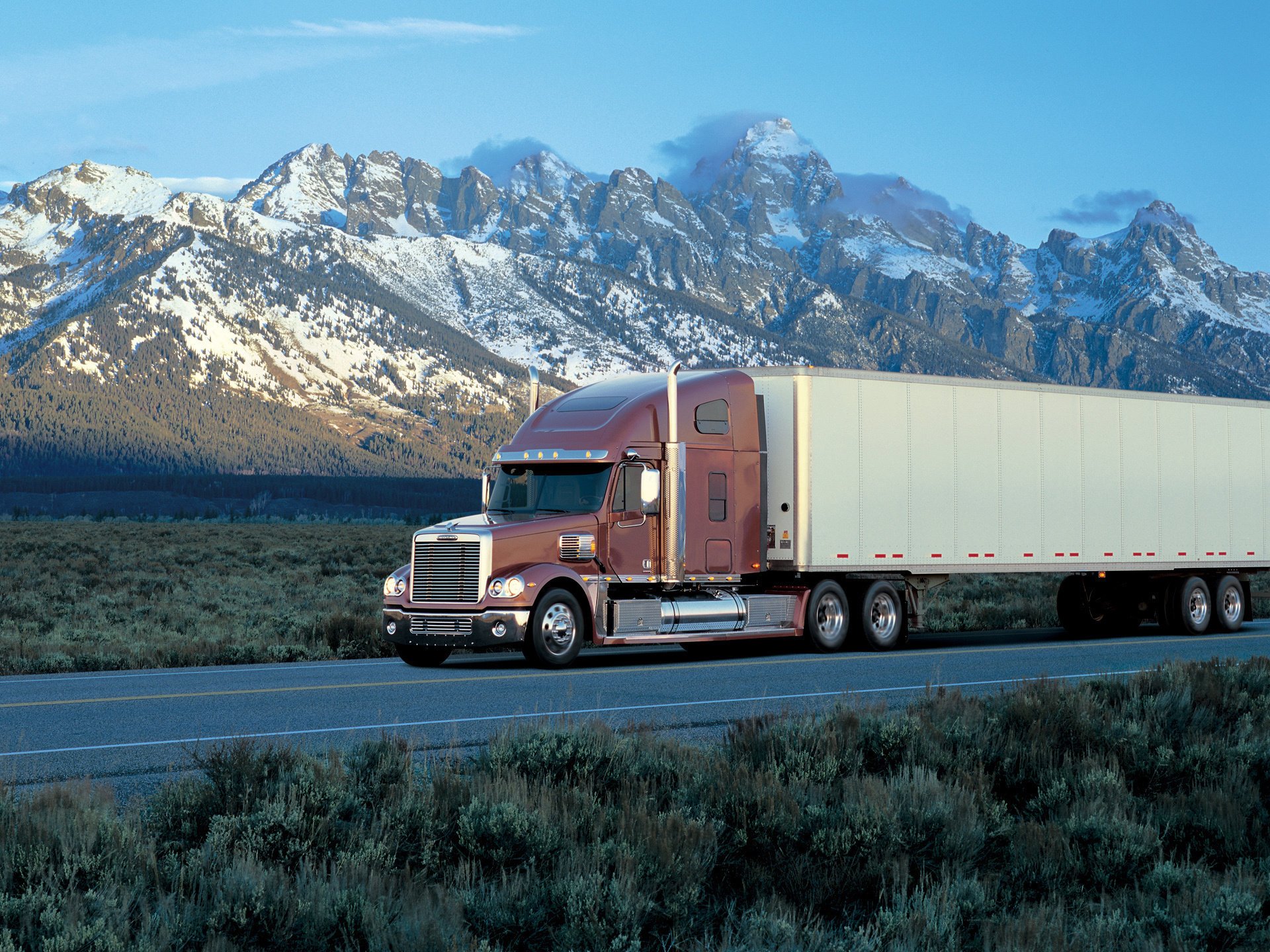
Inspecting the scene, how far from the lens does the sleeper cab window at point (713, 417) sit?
18.6 metres

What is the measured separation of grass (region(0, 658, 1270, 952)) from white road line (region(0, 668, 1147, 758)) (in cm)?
140

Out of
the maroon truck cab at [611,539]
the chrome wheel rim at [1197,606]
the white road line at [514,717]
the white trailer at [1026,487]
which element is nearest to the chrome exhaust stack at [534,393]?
the maroon truck cab at [611,539]

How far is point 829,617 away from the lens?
19.4 meters

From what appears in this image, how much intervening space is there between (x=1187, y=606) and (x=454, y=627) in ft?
40.9

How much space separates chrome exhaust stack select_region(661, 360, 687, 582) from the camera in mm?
17938

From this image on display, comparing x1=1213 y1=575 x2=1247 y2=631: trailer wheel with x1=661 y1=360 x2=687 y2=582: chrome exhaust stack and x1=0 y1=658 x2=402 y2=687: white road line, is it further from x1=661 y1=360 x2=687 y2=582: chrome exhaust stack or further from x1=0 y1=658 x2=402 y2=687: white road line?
x1=0 y1=658 x2=402 y2=687: white road line

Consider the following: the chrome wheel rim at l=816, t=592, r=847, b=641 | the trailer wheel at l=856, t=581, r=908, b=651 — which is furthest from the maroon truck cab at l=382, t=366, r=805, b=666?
the trailer wheel at l=856, t=581, r=908, b=651

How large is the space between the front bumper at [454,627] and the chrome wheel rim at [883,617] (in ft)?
17.9

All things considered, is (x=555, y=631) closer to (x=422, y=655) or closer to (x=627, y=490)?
(x=422, y=655)

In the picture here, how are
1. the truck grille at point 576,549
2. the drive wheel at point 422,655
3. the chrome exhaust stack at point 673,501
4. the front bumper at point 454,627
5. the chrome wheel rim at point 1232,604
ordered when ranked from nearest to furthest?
1. the front bumper at point 454,627
2. the truck grille at point 576,549
3. the drive wheel at point 422,655
4. the chrome exhaust stack at point 673,501
5. the chrome wheel rim at point 1232,604

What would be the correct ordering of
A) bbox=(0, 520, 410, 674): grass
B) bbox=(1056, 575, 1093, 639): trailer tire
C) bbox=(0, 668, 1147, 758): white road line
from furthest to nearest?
bbox=(1056, 575, 1093, 639): trailer tire
bbox=(0, 520, 410, 674): grass
bbox=(0, 668, 1147, 758): white road line

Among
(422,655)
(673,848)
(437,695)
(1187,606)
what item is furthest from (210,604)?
(673,848)

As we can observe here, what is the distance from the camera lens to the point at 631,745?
8359 millimetres

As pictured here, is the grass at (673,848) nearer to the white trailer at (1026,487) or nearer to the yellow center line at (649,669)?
the yellow center line at (649,669)
